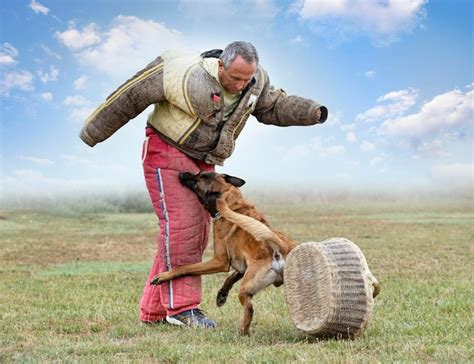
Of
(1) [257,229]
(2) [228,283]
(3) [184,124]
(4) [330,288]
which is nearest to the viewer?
(4) [330,288]

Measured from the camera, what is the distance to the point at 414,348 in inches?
218

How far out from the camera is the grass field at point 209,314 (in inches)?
216

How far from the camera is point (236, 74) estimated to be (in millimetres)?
6273

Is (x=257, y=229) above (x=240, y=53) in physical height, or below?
below

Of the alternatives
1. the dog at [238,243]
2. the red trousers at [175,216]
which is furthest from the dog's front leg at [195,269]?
the red trousers at [175,216]

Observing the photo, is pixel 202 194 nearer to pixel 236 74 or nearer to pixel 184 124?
pixel 184 124

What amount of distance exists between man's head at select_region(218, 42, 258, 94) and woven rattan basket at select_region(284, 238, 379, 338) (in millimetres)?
1567

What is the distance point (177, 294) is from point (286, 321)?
120cm

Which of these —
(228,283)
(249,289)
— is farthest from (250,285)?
(228,283)

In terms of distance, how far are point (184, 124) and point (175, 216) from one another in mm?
885

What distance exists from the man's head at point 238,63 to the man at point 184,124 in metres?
0.01

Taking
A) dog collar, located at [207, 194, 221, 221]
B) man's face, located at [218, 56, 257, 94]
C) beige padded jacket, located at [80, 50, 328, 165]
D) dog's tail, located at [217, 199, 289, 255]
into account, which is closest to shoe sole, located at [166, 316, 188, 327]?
dog collar, located at [207, 194, 221, 221]

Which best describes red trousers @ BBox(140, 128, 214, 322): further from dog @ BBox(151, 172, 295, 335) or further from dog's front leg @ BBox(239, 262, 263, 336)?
dog's front leg @ BBox(239, 262, 263, 336)

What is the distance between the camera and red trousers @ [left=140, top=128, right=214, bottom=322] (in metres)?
6.83
